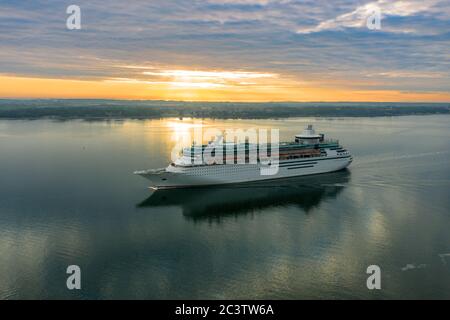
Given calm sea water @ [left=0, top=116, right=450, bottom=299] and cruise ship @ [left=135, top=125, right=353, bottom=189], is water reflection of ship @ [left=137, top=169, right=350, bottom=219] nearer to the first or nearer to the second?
calm sea water @ [left=0, top=116, right=450, bottom=299]

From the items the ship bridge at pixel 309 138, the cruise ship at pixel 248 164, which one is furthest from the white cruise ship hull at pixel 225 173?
the ship bridge at pixel 309 138

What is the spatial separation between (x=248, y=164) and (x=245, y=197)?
5705mm

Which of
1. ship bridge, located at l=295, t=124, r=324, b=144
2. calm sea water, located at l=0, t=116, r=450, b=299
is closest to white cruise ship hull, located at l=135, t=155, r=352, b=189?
calm sea water, located at l=0, t=116, r=450, b=299

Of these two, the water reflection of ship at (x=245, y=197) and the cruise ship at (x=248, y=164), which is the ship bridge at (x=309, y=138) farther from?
the water reflection of ship at (x=245, y=197)

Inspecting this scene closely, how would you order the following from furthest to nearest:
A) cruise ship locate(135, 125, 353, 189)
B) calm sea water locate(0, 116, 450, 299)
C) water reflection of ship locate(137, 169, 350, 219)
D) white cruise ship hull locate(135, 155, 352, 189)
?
cruise ship locate(135, 125, 353, 189)
white cruise ship hull locate(135, 155, 352, 189)
water reflection of ship locate(137, 169, 350, 219)
calm sea water locate(0, 116, 450, 299)

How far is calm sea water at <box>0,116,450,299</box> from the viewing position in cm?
1989

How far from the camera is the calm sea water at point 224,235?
19.9 metres

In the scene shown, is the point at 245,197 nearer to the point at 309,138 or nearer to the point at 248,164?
the point at 248,164

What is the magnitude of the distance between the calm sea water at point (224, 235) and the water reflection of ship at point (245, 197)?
120 millimetres

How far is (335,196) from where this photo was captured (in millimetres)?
37781

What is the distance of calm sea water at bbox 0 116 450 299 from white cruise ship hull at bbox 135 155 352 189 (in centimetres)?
132

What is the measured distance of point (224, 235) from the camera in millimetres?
27297
